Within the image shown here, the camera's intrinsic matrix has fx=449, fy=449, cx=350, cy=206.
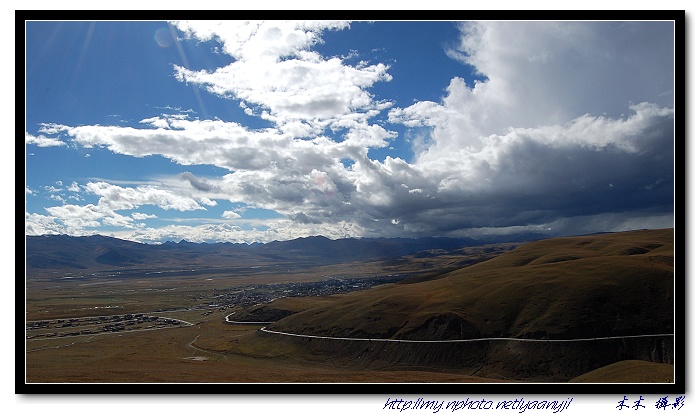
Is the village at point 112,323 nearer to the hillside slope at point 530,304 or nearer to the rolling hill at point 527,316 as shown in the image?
the rolling hill at point 527,316

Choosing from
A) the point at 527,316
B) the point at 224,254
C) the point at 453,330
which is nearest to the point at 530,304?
the point at 527,316

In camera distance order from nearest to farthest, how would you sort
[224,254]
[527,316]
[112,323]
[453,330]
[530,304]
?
[527,316], [453,330], [530,304], [112,323], [224,254]

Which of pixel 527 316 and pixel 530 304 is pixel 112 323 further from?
pixel 530 304

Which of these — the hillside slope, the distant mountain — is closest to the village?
the hillside slope

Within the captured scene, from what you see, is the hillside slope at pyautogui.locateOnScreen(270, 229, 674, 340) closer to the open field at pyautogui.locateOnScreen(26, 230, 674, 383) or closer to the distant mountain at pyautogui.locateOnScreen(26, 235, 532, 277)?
the open field at pyautogui.locateOnScreen(26, 230, 674, 383)

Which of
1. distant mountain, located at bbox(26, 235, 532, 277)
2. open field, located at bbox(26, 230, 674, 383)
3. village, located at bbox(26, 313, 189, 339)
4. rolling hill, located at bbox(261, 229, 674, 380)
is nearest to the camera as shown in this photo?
open field, located at bbox(26, 230, 674, 383)

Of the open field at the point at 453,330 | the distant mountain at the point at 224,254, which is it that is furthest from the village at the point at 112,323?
the distant mountain at the point at 224,254

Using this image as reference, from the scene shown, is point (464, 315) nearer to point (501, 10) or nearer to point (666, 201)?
point (666, 201)

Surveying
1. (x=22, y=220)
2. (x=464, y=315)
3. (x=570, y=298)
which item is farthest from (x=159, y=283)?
(x=22, y=220)
